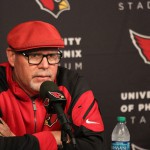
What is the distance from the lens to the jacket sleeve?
1.90 metres

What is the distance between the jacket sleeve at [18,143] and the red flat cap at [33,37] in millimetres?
419

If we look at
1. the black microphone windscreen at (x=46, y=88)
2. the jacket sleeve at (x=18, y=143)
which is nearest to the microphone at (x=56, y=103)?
the black microphone windscreen at (x=46, y=88)

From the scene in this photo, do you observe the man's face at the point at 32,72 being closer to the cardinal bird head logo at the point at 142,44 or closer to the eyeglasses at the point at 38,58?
the eyeglasses at the point at 38,58

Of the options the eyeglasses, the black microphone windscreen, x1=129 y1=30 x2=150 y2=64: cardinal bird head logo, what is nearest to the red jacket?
the eyeglasses

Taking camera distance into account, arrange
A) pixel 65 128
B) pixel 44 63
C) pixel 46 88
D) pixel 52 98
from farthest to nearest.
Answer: pixel 44 63 < pixel 46 88 < pixel 52 98 < pixel 65 128

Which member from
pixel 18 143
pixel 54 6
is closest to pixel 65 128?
pixel 18 143

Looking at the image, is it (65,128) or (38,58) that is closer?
(65,128)

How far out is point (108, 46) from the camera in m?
2.80

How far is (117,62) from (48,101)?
52.8 inches

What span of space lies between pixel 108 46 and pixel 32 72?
2.69ft

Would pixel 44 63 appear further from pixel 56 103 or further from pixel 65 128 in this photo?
pixel 65 128

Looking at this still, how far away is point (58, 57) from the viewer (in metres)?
2.14

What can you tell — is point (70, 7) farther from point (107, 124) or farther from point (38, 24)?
point (107, 124)

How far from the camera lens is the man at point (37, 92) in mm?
2070
